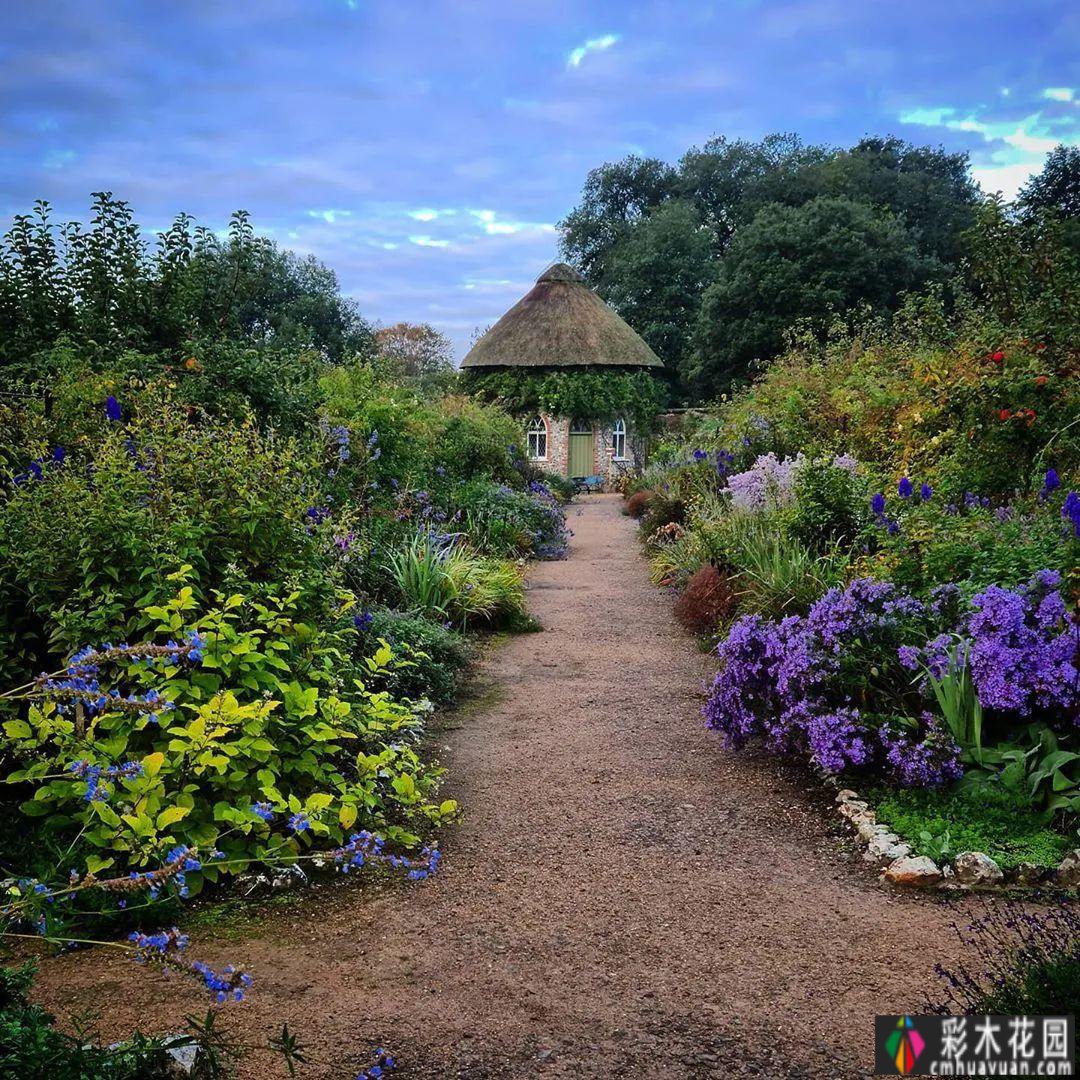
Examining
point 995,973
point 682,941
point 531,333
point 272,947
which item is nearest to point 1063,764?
point 995,973

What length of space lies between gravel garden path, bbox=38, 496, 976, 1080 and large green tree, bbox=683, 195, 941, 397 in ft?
85.9

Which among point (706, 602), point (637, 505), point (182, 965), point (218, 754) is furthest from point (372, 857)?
point (637, 505)

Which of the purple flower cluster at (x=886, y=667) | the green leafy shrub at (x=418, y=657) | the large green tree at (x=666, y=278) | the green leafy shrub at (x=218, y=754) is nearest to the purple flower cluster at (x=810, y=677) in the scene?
the purple flower cluster at (x=886, y=667)

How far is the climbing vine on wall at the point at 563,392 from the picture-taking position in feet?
91.2

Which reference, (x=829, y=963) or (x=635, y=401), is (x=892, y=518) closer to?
(x=829, y=963)

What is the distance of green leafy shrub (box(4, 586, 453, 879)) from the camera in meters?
3.40

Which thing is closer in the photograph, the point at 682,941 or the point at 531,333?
the point at 682,941

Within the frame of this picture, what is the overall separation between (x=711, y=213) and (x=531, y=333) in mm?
18606

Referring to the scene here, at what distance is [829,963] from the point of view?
3.34 m

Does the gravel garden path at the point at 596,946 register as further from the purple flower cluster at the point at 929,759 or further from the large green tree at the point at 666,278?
the large green tree at the point at 666,278

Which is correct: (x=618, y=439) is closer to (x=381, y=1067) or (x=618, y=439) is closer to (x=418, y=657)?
(x=418, y=657)

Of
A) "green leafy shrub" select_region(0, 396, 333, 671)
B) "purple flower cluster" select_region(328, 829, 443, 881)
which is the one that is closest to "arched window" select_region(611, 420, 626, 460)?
"green leafy shrub" select_region(0, 396, 333, 671)

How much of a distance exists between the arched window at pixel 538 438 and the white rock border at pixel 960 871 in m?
24.6

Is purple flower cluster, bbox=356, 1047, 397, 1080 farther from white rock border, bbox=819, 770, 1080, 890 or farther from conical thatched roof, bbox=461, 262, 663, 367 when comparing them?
conical thatched roof, bbox=461, 262, 663, 367
